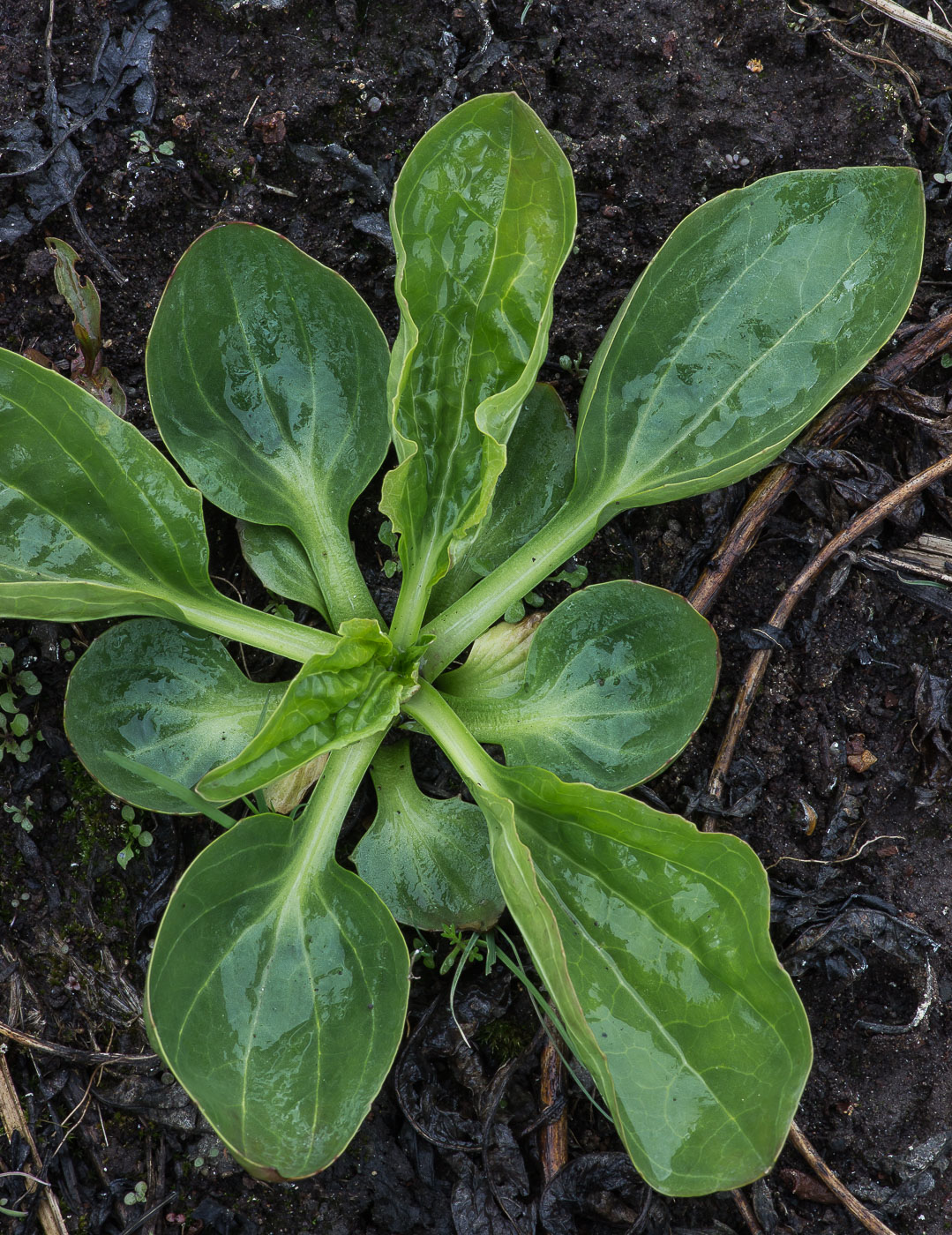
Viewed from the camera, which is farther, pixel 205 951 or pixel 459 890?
pixel 459 890

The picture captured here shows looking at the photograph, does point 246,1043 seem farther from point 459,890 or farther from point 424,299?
point 424,299

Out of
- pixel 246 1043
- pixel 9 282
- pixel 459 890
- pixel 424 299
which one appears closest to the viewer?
pixel 246 1043

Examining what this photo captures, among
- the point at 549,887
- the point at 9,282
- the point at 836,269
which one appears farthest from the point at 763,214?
the point at 9,282

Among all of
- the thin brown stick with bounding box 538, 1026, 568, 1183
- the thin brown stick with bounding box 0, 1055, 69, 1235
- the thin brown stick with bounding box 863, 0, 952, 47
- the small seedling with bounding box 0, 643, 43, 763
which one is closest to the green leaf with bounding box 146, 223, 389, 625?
the small seedling with bounding box 0, 643, 43, 763

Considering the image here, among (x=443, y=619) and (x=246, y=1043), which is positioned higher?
(x=443, y=619)

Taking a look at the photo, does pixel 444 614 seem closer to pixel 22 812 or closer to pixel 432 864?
pixel 432 864

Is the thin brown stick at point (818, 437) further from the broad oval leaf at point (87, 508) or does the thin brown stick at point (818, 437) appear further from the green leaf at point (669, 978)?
the broad oval leaf at point (87, 508)

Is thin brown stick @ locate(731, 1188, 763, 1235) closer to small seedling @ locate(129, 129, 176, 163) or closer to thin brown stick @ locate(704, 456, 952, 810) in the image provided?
thin brown stick @ locate(704, 456, 952, 810)
